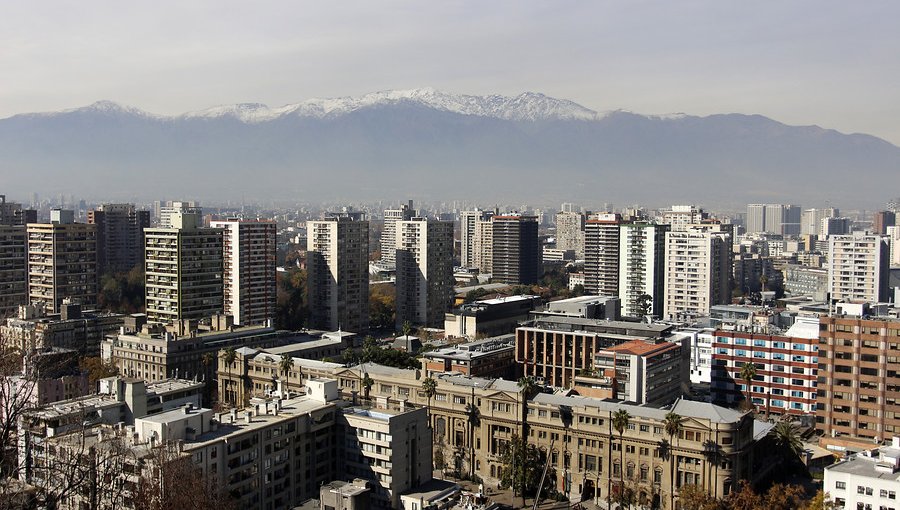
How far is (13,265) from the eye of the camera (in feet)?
182

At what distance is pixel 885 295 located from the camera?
67062 millimetres

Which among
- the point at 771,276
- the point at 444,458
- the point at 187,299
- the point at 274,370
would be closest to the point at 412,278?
the point at 187,299

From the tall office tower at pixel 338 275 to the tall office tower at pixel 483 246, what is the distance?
35.7 metres

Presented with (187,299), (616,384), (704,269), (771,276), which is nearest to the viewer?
(616,384)

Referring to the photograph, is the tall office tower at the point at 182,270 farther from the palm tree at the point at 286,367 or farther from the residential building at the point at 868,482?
the residential building at the point at 868,482

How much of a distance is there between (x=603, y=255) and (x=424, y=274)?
18975 millimetres

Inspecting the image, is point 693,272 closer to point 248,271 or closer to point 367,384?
point 248,271

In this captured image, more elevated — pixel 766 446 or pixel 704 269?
pixel 704 269

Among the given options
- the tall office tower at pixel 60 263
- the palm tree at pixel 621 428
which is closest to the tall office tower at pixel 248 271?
the tall office tower at pixel 60 263

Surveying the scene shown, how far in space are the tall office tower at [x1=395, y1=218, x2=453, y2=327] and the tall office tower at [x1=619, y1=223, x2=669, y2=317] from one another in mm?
14284

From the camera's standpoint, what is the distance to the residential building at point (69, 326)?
Answer: 44.1 metres

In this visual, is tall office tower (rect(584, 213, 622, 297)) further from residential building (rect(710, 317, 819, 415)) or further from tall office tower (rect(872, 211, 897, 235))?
tall office tower (rect(872, 211, 897, 235))

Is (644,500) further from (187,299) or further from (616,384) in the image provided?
(187,299)

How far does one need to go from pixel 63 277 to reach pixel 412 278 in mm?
25301
